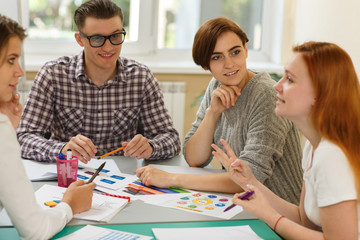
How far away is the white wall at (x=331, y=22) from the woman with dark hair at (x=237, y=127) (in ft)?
3.79

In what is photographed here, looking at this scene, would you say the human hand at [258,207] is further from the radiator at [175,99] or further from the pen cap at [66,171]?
the radiator at [175,99]

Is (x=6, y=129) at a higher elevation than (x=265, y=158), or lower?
higher

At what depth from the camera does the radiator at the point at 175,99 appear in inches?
135

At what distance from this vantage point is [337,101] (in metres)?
1.28

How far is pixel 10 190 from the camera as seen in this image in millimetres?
1204

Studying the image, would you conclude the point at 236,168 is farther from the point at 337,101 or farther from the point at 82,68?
the point at 82,68

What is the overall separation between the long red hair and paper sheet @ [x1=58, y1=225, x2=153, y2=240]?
58 centimetres

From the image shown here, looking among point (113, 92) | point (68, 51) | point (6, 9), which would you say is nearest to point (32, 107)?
point (113, 92)

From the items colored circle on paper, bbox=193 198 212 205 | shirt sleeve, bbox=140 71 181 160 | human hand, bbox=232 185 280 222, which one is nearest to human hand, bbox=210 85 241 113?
shirt sleeve, bbox=140 71 181 160

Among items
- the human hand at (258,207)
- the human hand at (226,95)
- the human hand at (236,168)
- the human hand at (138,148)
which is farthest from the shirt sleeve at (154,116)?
the human hand at (258,207)

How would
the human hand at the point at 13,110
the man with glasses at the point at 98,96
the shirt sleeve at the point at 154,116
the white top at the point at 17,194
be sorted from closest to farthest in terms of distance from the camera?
the white top at the point at 17,194 → the human hand at the point at 13,110 → the man with glasses at the point at 98,96 → the shirt sleeve at the point at 154,116

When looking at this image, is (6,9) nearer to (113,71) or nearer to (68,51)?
(68,51)

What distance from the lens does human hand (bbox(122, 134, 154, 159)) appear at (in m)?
1.99

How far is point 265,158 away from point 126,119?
0.88 metres
